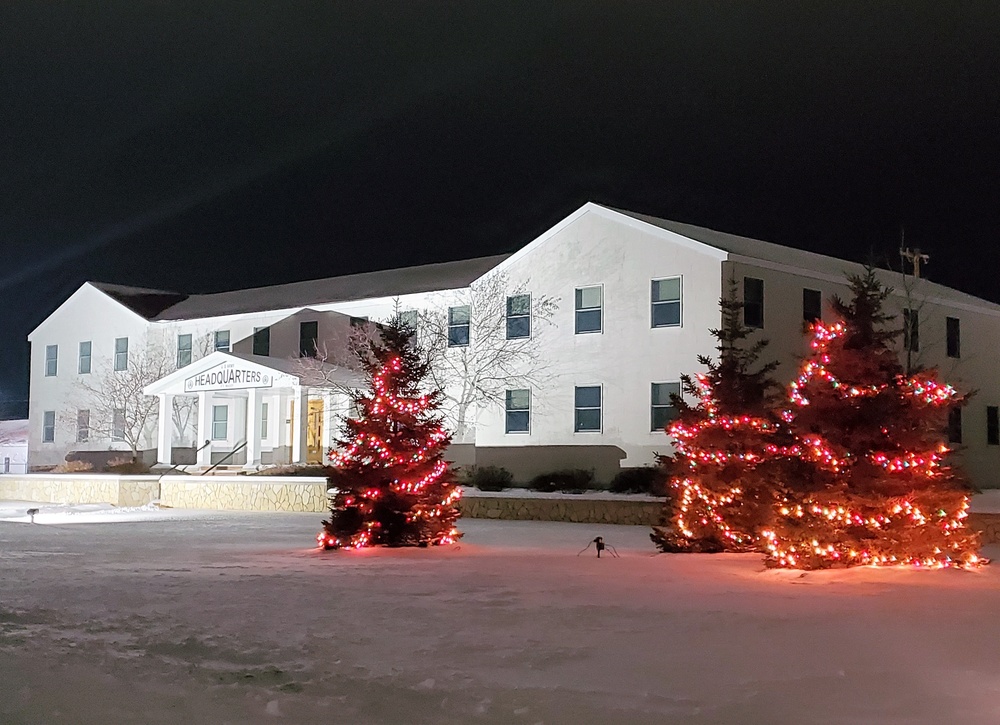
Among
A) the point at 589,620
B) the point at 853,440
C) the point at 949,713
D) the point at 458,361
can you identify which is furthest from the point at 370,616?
the point at 458,361

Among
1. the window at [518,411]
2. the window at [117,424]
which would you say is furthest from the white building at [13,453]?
the window at [518,411]

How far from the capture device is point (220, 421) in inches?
1519

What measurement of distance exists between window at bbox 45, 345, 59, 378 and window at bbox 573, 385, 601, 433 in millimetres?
25885

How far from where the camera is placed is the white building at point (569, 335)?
26.7 metres

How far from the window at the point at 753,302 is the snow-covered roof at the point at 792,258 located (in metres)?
0.60

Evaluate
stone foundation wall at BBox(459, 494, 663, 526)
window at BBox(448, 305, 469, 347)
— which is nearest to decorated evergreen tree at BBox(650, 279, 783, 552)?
stone foundation wall at BBox(459, 494, 663, 526)

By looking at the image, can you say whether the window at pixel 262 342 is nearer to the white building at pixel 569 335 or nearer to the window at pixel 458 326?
the white building at pixel 569 335

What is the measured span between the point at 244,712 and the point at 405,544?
10.1m

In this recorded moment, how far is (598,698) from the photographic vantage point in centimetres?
632

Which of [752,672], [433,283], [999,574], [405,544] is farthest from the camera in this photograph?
[433,283]

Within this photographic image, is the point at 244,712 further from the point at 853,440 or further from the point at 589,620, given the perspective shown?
the point at 853,440

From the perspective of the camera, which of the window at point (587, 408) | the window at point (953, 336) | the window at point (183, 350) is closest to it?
the window at point (587, 408)

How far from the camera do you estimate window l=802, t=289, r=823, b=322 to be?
91.6ft

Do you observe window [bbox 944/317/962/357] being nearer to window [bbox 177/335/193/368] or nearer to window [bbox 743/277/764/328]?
window [bbox 743/277/764/328]
